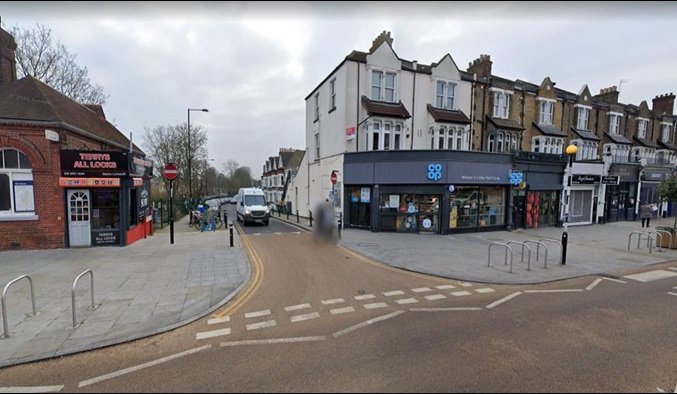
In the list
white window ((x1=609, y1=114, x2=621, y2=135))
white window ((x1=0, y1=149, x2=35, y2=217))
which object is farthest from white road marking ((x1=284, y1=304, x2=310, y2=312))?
white window ((x1=609, y1=114, x2=621, y2=135))

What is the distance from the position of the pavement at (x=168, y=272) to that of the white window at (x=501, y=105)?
9.54 metres

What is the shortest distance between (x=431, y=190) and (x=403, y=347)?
38.6 ft

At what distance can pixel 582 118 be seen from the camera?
2427 cm

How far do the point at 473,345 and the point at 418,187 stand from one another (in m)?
11.4

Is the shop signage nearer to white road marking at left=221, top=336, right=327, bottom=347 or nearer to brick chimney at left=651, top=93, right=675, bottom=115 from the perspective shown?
brick chimney at left=651, top=93, right=675, bottom=115

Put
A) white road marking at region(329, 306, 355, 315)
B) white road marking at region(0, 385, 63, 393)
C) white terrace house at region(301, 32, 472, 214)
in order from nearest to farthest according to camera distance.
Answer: white road marking at region(0, 385, 63, 393) → white road marking at region(329, 306, 355, 315) → white terrace house at region(301, 32, 472, 214)

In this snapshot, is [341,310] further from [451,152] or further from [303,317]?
[451,152]

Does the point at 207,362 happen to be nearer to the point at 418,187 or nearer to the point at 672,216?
the point at 418,187

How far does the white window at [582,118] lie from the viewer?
2403cm

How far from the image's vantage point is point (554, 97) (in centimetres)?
2202

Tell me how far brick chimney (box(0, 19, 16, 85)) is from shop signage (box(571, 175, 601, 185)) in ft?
106

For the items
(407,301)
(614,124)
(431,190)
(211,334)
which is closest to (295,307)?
(211,334)

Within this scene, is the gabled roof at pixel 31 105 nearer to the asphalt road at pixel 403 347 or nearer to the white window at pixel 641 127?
the asphalt road at pixel 403 347

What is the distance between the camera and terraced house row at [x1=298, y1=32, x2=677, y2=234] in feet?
50.6
